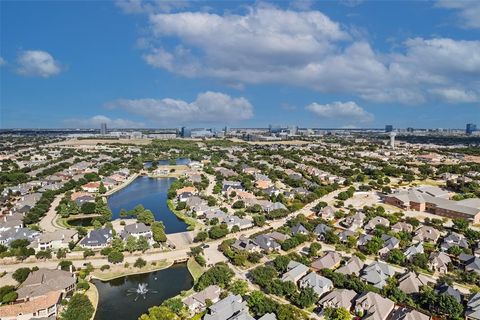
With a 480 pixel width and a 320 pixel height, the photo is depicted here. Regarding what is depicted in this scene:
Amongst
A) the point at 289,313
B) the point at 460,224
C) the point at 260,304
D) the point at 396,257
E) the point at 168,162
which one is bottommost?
the point at 289,313

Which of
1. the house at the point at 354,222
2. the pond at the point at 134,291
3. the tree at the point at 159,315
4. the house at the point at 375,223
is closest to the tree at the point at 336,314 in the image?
the tree at the point at 159,315

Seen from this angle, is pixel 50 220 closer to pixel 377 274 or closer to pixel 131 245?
pixel 131 245

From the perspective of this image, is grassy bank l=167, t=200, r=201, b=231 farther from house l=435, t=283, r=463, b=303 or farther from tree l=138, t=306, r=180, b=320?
house l=435, t=283, r=463, b=303

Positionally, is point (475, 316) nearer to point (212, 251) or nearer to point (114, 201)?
point (212, 251)

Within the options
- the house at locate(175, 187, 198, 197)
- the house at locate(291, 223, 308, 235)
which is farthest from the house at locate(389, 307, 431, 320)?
the house at locate(175, 187, 198, 197)

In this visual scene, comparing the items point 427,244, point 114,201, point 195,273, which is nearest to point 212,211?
point 195,273

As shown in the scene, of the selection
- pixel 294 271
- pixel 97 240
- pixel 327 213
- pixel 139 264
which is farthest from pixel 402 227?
pixel 97 240
